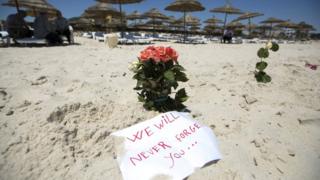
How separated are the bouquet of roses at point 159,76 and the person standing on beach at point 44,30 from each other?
627 centimetres

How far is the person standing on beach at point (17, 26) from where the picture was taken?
6.41 meters

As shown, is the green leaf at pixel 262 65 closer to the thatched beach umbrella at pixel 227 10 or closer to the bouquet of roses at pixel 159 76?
the bouquet of roses at pixel 159 76

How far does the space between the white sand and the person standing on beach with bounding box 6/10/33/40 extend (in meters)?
4.60

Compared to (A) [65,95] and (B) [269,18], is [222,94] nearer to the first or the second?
(A) [65,95]

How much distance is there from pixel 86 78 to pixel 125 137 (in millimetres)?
1547

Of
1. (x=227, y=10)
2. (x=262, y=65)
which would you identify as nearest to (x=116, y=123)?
(x=262, y=65)

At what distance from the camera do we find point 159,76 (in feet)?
5.54

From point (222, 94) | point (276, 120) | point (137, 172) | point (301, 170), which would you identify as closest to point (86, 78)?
point (222, 94)

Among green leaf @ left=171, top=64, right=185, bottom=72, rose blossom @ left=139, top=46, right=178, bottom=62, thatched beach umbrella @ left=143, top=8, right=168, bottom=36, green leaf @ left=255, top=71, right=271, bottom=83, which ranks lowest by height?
green leaf @ left=255, top=71, right=271, bottom=83

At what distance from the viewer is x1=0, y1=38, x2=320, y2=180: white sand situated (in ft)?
4.08

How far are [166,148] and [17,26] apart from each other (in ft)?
23.3

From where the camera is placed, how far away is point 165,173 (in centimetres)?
116

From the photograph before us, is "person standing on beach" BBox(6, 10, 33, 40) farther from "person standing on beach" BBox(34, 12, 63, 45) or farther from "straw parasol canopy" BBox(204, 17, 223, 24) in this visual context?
"straw parasol canopy" BBox(204, 17, 223, 24)

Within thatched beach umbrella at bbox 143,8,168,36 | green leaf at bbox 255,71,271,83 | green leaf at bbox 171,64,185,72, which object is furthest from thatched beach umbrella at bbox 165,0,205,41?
green leaf at bbox 171,64,185,72
